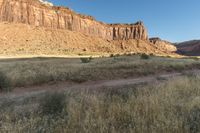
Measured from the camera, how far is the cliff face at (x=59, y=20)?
4163 inches

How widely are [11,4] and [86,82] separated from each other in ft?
364

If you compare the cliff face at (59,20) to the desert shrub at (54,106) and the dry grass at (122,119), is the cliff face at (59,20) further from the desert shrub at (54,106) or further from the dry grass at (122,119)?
the dry grass at (122,119)

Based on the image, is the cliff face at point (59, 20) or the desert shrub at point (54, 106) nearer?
the desert shrub at point (54, 106)

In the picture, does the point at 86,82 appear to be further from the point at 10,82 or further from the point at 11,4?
the point at 11,4

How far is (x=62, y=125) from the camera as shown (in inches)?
157

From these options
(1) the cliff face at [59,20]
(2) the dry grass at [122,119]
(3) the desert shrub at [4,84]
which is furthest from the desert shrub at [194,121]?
(1) the cliff face at [59,20]

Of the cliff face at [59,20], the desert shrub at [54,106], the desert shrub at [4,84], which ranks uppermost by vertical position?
the cliff face at [59,20]

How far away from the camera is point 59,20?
413 ft

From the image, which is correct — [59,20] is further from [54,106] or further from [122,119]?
[122,119]

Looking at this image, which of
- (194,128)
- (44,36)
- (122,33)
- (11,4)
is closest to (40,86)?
(194,128)

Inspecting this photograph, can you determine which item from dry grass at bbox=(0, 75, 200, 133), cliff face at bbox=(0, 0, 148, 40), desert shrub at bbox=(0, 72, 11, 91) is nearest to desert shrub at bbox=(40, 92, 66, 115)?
dry grass at bbox=(0, 75, 200, 133)

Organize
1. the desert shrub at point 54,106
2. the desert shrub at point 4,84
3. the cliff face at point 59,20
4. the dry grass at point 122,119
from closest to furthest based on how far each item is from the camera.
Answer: the dry grass at point 122,119, the desert shrub at point 54,106, the desert shrub at point 4,84, the cliff face at point 59,20

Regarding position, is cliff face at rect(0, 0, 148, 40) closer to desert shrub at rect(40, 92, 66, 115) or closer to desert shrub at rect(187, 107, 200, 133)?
desert shrub at rect(40, 92, 66, 115)

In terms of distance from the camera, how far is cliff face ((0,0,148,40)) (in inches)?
4163
